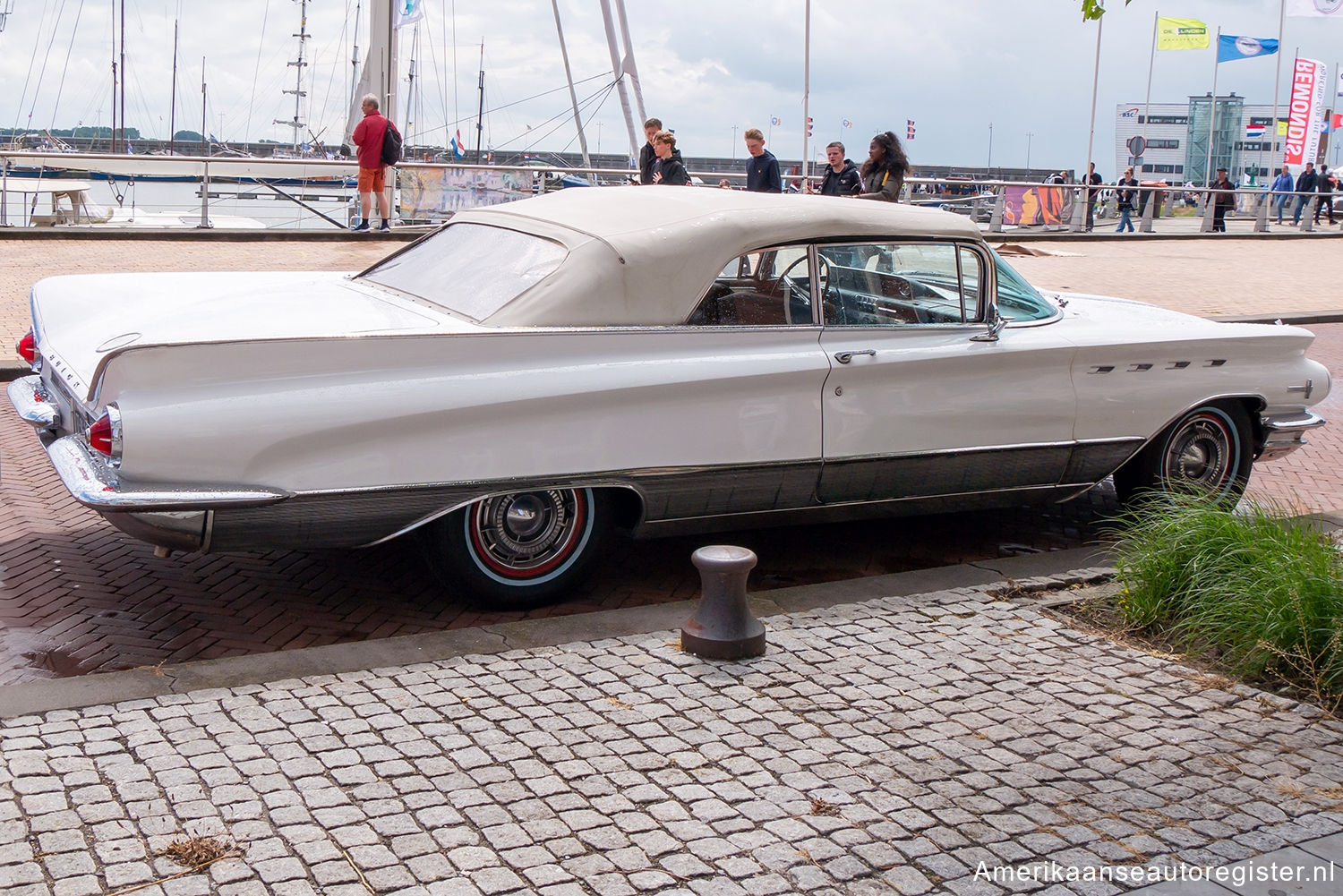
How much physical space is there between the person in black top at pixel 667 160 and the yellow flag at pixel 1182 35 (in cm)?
3462

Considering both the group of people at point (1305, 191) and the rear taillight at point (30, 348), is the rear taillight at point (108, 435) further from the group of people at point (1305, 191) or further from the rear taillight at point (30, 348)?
the group of people at point (1305, 191)

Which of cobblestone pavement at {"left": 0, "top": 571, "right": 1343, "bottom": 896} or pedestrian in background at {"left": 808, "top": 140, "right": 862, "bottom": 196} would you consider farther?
pedestrian in background at {"left": 808, "top": 140, "right": 862, "bottom": 196}

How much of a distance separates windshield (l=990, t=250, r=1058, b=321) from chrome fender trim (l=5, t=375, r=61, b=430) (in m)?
4.00

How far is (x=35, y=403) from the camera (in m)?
5.18

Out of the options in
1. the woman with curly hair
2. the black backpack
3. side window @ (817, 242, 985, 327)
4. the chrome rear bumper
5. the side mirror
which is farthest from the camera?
the black backpack

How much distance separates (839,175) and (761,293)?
27.5 feet

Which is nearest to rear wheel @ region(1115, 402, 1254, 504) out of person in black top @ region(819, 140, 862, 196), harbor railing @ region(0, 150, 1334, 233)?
person in black top @ region(819, 140, 862, 196)

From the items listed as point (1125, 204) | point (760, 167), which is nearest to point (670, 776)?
point (760, 167)

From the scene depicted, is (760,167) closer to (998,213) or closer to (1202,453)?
(1202,453)

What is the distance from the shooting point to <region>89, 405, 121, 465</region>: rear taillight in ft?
13.5

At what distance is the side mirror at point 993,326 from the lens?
568 centimetres

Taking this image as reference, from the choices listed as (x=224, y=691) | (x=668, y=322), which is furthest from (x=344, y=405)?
(x=668, y=322)

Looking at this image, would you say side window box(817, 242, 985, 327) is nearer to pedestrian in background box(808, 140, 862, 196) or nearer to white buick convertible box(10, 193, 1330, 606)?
white buick convertible box(10, 193, 1330, 606)

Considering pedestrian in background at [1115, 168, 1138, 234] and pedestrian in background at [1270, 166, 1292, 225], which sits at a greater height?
pedestrian in background at [1270, 166, 1292, 225]
